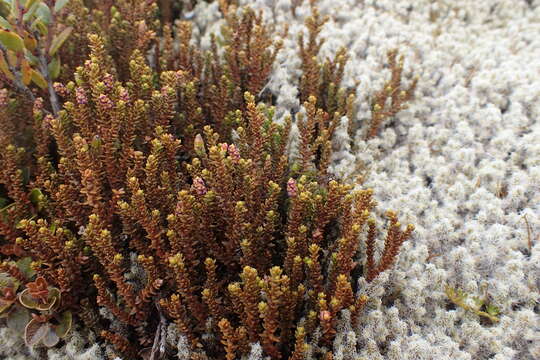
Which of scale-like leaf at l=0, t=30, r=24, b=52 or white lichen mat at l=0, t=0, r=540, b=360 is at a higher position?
scale-like leaf at l=0, t=30, r=24, b=52

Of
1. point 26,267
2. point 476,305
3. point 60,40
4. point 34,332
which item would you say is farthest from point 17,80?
point 476,305

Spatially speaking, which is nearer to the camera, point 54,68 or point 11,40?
point 11,40

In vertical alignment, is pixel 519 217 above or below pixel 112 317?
above

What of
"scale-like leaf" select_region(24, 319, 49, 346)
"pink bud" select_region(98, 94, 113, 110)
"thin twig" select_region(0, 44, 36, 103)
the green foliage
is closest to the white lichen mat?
the green foliage

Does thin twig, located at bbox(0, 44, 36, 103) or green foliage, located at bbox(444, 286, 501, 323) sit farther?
thin twig, located at bbox(0, 44, 36, 103)

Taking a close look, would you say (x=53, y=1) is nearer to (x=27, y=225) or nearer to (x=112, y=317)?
(x=27, y=225)

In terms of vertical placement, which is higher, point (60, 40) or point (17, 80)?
point (60, 40)

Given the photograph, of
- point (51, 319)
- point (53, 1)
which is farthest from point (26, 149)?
point (51, 319)

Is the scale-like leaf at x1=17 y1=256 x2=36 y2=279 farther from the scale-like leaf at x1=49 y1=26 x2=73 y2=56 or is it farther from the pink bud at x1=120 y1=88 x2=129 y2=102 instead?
the scale-like leaf at x1=49 y1=26 x2=73 y2=56

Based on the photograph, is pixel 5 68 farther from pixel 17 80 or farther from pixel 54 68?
pixel 54 68
